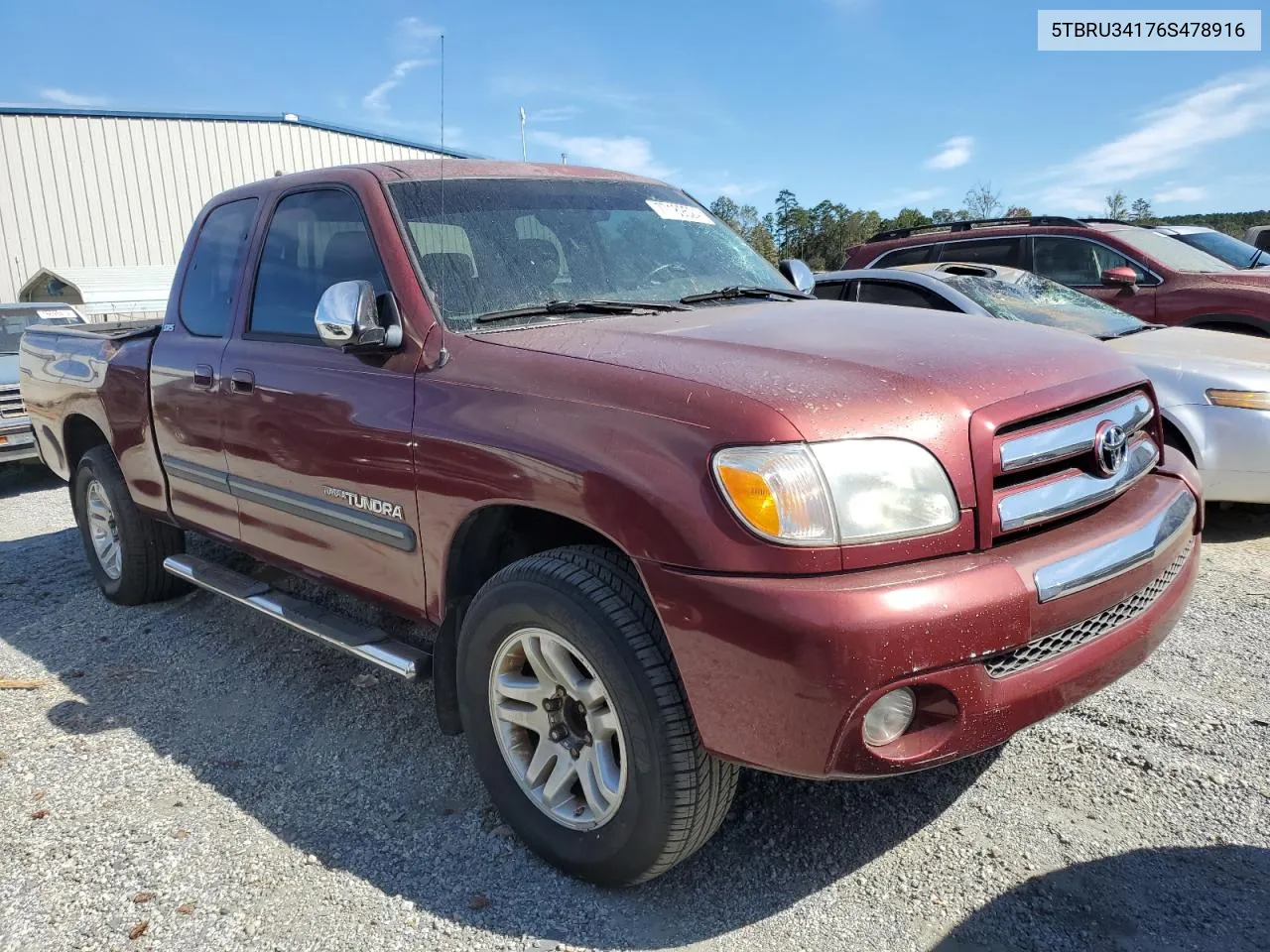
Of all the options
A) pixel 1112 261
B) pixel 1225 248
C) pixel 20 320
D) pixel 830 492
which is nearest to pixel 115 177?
pixel 20 320

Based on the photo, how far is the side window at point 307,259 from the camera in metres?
3.20

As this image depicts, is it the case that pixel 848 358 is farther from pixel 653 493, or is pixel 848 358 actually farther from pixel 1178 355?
pixel 1178 355

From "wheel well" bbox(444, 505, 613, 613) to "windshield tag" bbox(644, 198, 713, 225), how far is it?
1492mm

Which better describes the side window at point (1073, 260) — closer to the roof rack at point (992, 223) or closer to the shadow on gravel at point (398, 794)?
the roof rack at point (992, 223)

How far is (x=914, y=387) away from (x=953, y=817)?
1.32m

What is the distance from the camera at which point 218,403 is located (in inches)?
142

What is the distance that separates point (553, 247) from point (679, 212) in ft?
2.52

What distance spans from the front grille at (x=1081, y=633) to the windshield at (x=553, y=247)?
1.60 metres

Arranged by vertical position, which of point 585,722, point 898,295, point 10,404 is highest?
point 898,295

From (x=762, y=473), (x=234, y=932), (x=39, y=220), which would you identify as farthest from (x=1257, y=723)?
(x=39, y=220)

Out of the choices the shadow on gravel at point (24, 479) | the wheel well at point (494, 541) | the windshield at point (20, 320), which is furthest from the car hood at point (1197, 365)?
the windshield at point (20, 320)

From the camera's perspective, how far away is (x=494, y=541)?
2785 mm

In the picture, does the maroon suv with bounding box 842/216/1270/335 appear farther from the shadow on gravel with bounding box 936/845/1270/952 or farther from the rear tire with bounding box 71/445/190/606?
the rear tire with bounding box 71/445/190/606

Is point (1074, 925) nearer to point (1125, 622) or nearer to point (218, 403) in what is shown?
point (1125, 622)
